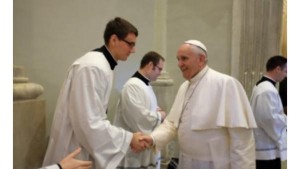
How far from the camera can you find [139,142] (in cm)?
258

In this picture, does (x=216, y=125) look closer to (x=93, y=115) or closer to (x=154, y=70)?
(x=93, y=115)

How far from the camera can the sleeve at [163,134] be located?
2821mm

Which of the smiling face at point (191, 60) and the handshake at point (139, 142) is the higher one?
the smiling face at point (191, 60)

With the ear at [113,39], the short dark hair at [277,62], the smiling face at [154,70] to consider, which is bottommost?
the smiling face at [154,70]

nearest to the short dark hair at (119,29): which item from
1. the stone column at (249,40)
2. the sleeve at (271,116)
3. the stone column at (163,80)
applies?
the sleeve at (271,116)

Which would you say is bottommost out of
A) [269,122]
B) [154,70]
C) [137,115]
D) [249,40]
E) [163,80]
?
[269,122]

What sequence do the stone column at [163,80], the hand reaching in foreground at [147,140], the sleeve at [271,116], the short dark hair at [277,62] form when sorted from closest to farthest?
the hand reaching in foreground at [147,140], the sleeve at [271,116], the short dark hair at [277,62], the stone column at [163,80]

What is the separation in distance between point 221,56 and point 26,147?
419 cm

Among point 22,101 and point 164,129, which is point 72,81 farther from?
point 164,129

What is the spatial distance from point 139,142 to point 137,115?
907 mm

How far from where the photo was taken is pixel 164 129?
115 inches

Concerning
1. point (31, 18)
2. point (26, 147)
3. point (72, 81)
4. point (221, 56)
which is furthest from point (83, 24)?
point (221, 56)

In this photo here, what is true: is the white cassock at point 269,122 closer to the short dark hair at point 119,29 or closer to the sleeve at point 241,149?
the sleeve at point 241,149

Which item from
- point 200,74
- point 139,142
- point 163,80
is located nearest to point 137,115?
point 139,142
